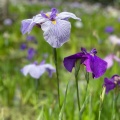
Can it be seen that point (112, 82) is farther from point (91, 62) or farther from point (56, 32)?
point (56, 32)

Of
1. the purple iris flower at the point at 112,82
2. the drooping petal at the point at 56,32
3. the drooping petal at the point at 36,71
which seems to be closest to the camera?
the drooping petal at the point at 56,32

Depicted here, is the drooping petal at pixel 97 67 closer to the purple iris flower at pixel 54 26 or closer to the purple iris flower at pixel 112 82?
the purple iris flower at pixel 54 26

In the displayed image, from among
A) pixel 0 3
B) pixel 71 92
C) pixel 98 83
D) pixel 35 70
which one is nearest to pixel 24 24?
pixel 35 70

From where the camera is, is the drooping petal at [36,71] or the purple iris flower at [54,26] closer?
the purple iris flower at [54,26]

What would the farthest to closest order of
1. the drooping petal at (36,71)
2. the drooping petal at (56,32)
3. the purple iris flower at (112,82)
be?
the drooping petal at (36,71) → the purple iris flower at (112,82) → the drooping petal at (56,32)

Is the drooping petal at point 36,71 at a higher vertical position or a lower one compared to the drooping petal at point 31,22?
lower

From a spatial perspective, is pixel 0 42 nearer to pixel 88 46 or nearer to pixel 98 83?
pixel 88 46

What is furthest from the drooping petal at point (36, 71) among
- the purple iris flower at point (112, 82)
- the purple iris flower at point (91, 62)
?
the purple iris flower at point (91, 62)

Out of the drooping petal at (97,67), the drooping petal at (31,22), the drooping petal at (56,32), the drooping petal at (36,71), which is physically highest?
the drooping petal at (31,22)

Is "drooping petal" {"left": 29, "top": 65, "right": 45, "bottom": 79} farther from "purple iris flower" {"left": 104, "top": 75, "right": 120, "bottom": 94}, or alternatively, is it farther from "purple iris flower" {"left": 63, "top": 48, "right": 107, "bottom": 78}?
"purple iris flower" {"left": 63, "top": 48, "right": 107, "bottom": 78}

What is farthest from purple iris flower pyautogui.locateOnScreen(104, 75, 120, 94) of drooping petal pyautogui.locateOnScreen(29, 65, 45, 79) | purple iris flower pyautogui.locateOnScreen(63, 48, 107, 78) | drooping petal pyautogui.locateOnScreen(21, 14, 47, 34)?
drooping petal pyautogui.locateOnScreen(29, 65, 45, 79)
